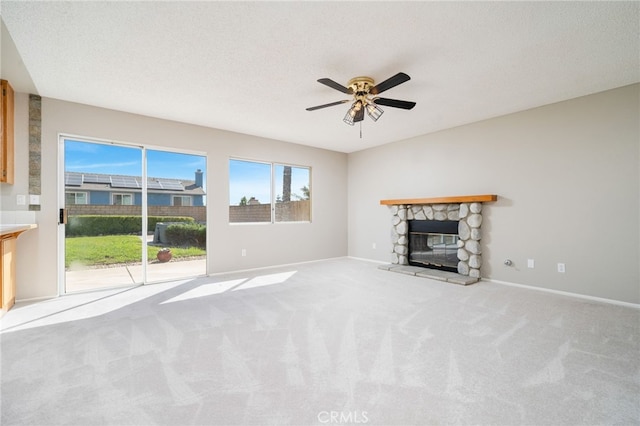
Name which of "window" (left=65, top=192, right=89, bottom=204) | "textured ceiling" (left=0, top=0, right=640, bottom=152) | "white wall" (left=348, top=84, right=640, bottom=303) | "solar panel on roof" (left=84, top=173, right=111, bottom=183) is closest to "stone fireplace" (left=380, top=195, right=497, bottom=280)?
"white wall" (left=348, top=84, right=640, bottom=303)

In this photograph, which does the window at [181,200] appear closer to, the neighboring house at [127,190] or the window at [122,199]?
the neighboring house at [127,190]

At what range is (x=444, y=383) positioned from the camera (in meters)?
1.79

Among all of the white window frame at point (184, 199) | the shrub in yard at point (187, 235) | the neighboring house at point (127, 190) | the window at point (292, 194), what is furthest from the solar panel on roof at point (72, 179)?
the window at point (292, 194)

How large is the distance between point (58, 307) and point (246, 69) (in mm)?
3325

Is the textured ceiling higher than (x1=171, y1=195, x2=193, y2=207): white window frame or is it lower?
higher

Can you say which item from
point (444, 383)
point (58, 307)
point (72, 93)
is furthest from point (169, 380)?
point (72, 93)

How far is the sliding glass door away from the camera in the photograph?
385 cm

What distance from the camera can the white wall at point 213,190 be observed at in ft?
11.5

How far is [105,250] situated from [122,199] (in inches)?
29.7

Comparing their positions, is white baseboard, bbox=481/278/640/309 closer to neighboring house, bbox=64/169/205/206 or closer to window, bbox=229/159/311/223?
window, bbox=229/159/311/223

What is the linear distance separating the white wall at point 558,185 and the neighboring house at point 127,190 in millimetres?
3708

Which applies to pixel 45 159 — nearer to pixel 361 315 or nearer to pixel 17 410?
pixel 17 410

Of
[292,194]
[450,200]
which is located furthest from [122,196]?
[450,200]

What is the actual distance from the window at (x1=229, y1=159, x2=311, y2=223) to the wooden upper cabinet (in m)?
2.66
